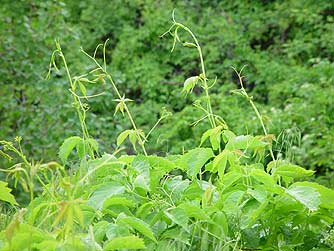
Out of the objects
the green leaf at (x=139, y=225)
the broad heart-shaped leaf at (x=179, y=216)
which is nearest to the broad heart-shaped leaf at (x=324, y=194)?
the broad heart-shaped leaf at (x=179, y=216)

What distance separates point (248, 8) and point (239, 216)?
7.78m

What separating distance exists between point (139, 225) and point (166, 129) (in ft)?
18.8

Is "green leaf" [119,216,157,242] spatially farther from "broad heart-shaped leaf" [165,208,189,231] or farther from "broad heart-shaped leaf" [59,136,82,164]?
"broad heart-shaped leaf" [59,136,82,164]

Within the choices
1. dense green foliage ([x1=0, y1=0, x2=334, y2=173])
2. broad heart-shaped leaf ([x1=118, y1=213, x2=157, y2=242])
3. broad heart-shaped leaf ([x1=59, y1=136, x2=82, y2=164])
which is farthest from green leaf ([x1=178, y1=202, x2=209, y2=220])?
dense green foliage ([x1=0, y1=0, x2=334, y2=173])

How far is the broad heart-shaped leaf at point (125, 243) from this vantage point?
5.84ft

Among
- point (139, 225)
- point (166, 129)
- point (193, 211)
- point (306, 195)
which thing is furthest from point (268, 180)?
point (166, 129)

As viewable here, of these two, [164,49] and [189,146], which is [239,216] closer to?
[189,146]

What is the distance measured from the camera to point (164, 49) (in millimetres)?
9227

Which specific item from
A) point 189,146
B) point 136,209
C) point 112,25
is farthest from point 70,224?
point 112,25

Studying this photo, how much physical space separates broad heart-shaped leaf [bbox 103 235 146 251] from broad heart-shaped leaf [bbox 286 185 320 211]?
17.1 inches

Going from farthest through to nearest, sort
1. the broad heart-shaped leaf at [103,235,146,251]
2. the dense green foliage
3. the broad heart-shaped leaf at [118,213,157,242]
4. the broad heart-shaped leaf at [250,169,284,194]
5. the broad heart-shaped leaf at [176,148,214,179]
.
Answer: the dense green foliage
the broad heart-shaped leaf at [176,148,214,179]
the broad heart-shaped leaf at [250,169,284,194]
the broad heart-shaped leaf at [118,213,157,242]
the broad heart-shaped leaf at [103,235,146,251]

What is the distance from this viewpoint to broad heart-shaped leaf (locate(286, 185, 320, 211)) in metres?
1.98

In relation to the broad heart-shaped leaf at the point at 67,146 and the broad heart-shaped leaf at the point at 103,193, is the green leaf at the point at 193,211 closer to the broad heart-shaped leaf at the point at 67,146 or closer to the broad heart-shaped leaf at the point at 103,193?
the broad heart-shaped leaf at the point at 103,193

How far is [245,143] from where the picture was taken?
2.21 meters
